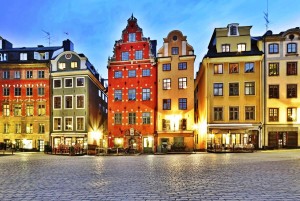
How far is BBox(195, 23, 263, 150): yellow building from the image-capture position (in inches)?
1572

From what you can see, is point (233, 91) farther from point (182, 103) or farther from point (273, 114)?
point (182, 103)

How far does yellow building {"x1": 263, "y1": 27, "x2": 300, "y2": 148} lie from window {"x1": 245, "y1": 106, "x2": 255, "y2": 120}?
1.65 meters

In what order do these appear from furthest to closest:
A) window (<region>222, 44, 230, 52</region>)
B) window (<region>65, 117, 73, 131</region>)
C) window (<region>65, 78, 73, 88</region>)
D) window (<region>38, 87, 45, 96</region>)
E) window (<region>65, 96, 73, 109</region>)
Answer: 1. window (<region>38, 87, 45, 96</region>)
2. window (<region>65, 78, 73, 88</region>)
3. window (<region>65, 96, 73, 109</region>)
4. window (<region>65, 117, 73, 131</region>)
5. window (<region>222, 44, 230, 52</region>)

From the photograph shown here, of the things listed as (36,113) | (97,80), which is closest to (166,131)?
(97,80)

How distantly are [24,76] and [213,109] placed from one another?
30694mm

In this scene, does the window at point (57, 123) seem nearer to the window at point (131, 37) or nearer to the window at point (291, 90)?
the window at point (131, 37)

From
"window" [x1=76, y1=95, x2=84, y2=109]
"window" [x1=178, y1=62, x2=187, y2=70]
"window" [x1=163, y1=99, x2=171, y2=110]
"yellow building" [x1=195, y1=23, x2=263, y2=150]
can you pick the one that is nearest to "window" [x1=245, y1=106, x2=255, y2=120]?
"yellow building" [x1=195, y1=23, x2=263, y2=150]

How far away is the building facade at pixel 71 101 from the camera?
46.6 m

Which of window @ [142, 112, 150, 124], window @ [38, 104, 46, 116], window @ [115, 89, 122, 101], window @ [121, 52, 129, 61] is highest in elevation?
window @ [121, 52, 129, 61]

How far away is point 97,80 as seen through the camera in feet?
171

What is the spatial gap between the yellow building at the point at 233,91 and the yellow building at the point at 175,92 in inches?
92.1

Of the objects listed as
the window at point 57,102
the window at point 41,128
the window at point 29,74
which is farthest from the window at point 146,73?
the window at point 29,74

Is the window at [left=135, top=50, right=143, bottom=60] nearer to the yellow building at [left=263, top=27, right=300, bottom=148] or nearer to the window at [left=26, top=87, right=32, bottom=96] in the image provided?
the yellow building at [left=263, top=27, right=300, bottom=148]

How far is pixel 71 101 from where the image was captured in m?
47.3
